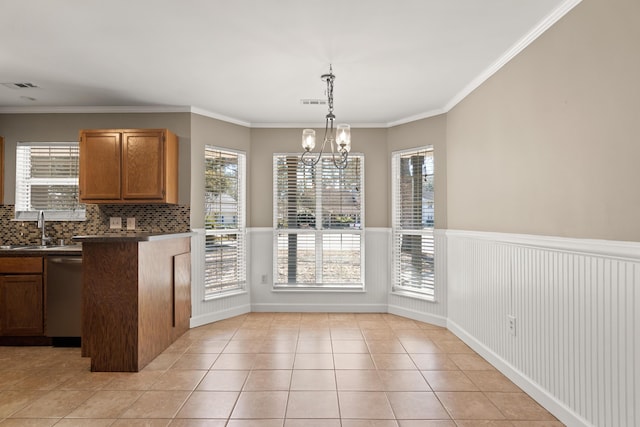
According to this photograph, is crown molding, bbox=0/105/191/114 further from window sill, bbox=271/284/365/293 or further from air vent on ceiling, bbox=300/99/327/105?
window sill, bbox=271/284/365/293

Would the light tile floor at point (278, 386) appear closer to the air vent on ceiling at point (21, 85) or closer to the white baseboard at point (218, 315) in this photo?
the white baseboard at point (218, 315)

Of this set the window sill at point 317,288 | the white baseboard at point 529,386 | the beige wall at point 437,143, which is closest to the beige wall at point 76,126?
the window sill at point 317,288

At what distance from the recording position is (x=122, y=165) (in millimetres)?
4059


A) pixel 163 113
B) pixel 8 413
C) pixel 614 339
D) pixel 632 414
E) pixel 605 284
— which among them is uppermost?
pixel 163 113

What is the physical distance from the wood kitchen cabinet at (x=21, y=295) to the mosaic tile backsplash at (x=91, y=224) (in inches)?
26.9

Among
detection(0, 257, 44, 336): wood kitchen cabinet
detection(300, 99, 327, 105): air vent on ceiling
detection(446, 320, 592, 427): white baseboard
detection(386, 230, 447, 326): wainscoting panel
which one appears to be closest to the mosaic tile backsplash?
detection(0, 257, 44, 336): wood kitchen cabinet

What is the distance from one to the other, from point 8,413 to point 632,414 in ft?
11.7

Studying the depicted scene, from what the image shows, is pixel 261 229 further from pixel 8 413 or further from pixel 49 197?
pixel 8 413

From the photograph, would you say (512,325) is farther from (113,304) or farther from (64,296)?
(64,296)

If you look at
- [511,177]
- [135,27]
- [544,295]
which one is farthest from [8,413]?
[511,177]

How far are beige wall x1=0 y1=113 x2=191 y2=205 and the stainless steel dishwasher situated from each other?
1277mm

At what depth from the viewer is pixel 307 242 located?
5121mm

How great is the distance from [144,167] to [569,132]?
12.5 ft

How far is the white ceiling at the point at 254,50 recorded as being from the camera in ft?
7.92
